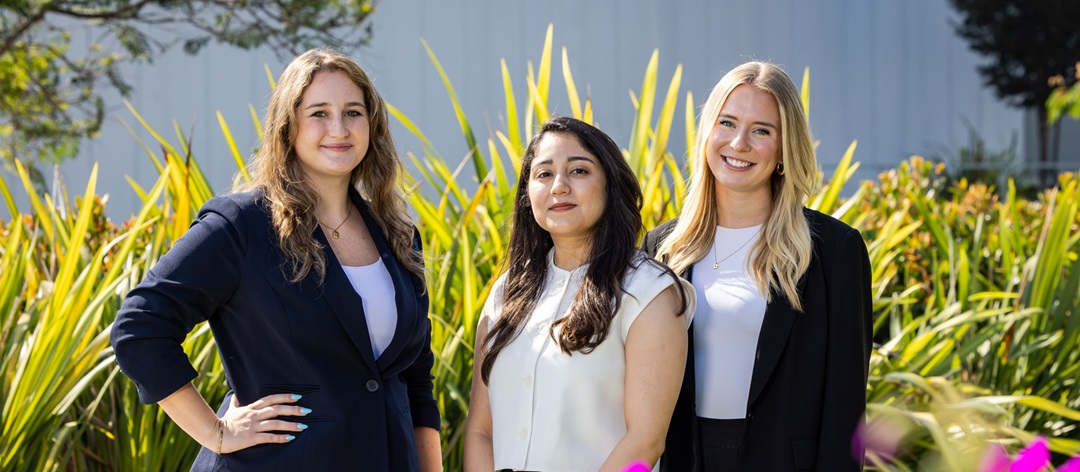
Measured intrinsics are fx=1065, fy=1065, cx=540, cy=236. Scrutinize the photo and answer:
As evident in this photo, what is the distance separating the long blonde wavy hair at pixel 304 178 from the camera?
2094 mm

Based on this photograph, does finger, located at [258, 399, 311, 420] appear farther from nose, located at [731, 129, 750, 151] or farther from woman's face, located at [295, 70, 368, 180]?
nose, located at [731, 129, 750, 151]

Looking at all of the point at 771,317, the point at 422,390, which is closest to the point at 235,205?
the point at 422,390

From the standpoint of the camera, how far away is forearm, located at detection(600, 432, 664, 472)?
202 centimetres

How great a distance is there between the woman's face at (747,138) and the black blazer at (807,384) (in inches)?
9.9

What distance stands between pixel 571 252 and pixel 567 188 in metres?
0.16

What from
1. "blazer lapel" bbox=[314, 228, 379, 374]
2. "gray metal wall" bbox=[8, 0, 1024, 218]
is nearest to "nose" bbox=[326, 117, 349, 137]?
"blazer lapel" bbox=[314, 228, 379, 374]

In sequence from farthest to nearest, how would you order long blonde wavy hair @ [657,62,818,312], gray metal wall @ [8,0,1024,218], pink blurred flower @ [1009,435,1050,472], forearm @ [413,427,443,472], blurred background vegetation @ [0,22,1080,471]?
gray metal wall @ [8,0,1024,218] → blurred background vegetation @ [0,22,1080,471] → forearm @ [413,427,443,472] → long blonde wavy hair @ [657,62,818,312] → pink blurred flower @ [1009,435,1050,472]

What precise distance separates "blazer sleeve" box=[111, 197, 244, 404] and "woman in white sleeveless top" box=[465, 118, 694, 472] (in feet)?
1.89

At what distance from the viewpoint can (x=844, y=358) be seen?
2195 mm

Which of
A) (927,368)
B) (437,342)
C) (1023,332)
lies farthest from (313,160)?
(1023,332)

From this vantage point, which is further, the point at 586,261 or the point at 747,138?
the point at 747,138

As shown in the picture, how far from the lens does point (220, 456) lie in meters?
2.06

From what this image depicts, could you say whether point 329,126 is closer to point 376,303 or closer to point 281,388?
point 376,303

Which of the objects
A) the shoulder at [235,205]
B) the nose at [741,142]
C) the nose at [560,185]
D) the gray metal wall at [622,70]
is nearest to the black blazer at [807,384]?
the nose at [741,142]
